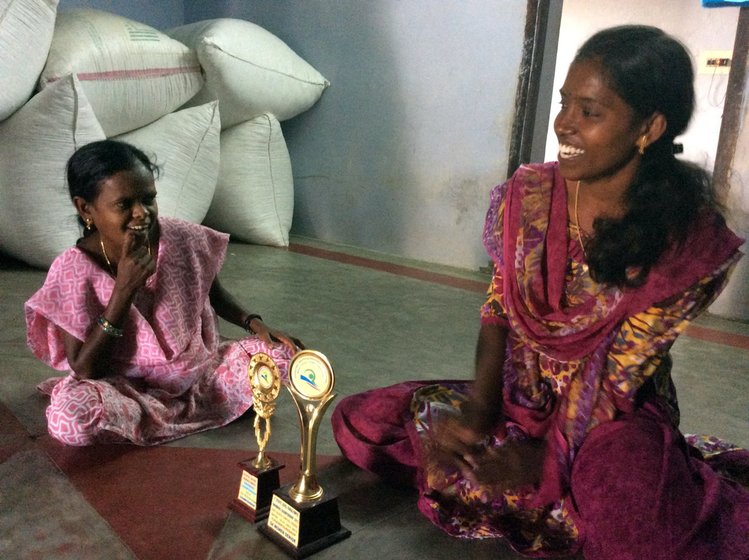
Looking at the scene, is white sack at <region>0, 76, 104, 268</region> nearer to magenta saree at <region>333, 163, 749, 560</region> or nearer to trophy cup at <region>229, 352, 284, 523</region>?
trophy cup at <region>229, 352, 284, 523</region>

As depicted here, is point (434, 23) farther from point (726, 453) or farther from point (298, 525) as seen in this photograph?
point (298, 525)

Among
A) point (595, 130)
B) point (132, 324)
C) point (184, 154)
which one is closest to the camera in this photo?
point (595, 130)

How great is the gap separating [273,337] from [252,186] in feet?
9.10

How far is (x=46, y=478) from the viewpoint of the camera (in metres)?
1.41

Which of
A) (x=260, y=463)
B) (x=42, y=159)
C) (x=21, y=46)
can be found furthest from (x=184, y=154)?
(x=260, y=463)

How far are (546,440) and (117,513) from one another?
32.3 inches

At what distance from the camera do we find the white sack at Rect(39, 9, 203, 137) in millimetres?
3182

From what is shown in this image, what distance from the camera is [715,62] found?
313cm

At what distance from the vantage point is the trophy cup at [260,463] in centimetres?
122

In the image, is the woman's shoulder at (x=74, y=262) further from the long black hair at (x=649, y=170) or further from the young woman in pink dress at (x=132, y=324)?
the long black hair at (x=649, y=170)

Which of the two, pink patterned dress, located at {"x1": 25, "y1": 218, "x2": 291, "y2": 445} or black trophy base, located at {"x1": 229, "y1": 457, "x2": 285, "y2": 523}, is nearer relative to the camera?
black trophy base, located at {"x1": 229, "y1": 457, "x2": 285, "y2": 523}

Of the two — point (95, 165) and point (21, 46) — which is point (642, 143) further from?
point (21, 46)

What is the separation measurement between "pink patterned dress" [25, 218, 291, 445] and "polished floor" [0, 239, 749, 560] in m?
0.06

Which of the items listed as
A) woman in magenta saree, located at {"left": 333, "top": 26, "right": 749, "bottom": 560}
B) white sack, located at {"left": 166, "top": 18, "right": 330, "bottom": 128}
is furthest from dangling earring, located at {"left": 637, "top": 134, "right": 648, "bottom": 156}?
white sack, located at {"left": 166, "top": 18, "right": 330, "bottom": 128}
